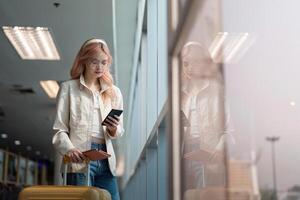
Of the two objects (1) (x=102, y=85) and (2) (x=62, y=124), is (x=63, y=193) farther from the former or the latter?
(1) (x=102, y=85)

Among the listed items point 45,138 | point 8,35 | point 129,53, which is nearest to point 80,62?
point 8,35

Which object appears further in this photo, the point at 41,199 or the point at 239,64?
the point at 41,199

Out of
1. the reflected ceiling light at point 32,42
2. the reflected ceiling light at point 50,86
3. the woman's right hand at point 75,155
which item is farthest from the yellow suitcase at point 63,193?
the reflected ceiling light at point 50,86

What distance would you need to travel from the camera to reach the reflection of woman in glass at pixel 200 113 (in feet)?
3.88

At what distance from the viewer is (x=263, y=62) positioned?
90 centimetres

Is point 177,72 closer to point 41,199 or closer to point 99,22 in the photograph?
point 41,199

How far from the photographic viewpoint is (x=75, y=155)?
206 cm

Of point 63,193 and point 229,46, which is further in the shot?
point 63,193

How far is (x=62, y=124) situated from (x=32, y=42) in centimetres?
407

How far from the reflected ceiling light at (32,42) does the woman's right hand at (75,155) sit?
368 cm

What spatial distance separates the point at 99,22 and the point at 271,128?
456 cm

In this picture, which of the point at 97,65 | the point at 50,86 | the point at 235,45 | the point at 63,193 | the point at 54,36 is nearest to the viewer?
the point at 235,45

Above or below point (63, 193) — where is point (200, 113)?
above

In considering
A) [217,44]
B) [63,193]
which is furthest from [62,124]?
[217,44]
